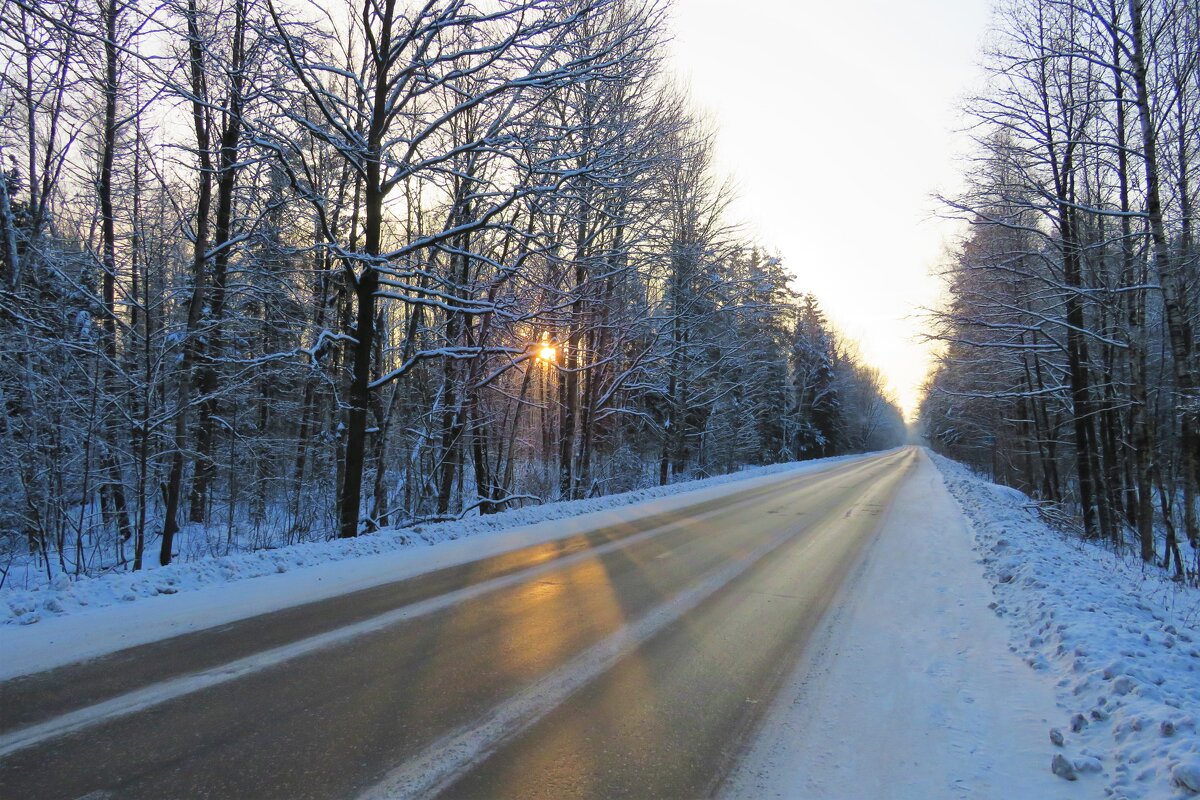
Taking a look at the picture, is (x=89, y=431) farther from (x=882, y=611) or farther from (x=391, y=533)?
(x=882, y=611)

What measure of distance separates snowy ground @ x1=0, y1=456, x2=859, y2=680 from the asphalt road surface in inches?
12.8

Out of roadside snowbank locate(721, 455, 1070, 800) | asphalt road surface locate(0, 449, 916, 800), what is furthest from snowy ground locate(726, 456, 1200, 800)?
asphalt road surface locate(0, 449, 916, 800)

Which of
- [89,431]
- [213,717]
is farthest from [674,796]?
[89,431]

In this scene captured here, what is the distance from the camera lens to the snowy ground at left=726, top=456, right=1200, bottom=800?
2.86 meters

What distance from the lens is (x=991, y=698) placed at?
3.85 meters

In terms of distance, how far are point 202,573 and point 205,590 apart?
1.48 ft

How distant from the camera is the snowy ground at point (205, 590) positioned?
13.5ft

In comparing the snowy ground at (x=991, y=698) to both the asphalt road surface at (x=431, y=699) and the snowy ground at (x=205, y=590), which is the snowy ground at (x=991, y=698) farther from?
the snowy ground at (x=205, y=590)

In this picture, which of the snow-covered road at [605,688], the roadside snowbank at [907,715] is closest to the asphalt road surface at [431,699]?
the snow-covered road at [605,688]

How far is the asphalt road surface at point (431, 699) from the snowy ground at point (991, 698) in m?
0.36

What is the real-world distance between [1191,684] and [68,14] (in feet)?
32.3

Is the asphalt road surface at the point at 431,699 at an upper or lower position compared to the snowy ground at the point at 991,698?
upper

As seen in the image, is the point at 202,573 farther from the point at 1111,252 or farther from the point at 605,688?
the point at 1111,252

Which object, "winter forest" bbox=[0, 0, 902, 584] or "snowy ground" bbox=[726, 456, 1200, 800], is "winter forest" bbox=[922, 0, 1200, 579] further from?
"snowy ground" bbox=[726, 456, 1200, 800]
